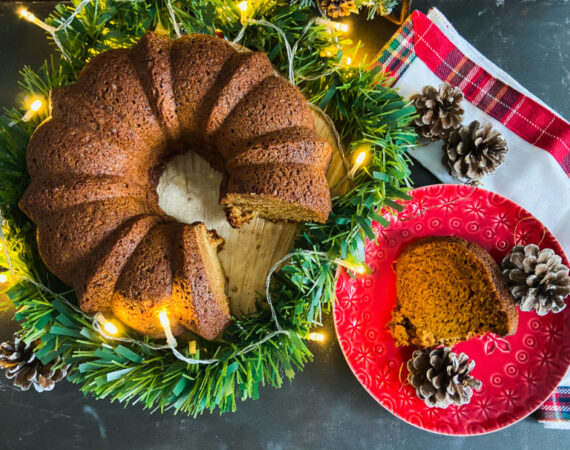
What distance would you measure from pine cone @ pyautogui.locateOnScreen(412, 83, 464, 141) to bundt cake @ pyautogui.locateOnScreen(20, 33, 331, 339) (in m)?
0.60

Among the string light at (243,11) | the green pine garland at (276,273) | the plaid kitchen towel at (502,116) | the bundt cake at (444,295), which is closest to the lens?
the green pine garland at (276,273)

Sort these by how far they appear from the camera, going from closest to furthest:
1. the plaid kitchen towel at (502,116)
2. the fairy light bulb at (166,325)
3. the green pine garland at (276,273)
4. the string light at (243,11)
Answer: the fairy light bulb at (166,325)
the green pine garland at (276,273)
the string light at (243,11)
the plaid kitchen towel at (502,116)

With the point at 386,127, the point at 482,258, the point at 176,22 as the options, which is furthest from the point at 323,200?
the point at 176,22

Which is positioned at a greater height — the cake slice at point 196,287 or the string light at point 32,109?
the string light at point 32,109

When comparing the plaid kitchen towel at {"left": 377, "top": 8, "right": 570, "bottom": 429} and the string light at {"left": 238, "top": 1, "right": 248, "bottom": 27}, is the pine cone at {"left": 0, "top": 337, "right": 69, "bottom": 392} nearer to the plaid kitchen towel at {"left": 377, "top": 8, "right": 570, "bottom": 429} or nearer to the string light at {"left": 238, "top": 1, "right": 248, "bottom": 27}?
the string light at {"left": 238, "top": 1, "right": 248, "bottom": 27}

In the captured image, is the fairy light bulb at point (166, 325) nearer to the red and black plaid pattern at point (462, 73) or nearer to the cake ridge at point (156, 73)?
the cake ridge at point (156, 73)

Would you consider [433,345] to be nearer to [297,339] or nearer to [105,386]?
[297,339]

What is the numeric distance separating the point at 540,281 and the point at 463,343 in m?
0.43

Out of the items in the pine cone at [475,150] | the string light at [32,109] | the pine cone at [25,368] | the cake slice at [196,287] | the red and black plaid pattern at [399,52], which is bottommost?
the pine cone at [25,368]

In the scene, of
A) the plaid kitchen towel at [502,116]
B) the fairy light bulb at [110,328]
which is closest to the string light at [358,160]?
the plaid kitchen towel at [502,116]

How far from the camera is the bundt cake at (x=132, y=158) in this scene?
1.60 metres

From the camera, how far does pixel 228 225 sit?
188 centimetres

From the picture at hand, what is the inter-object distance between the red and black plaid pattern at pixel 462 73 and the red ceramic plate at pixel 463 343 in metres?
0.41

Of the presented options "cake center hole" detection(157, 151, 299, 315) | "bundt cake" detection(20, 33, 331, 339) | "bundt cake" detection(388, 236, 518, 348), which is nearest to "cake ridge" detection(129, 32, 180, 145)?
"bundt cake" detection(20, 33, 331, 339)
